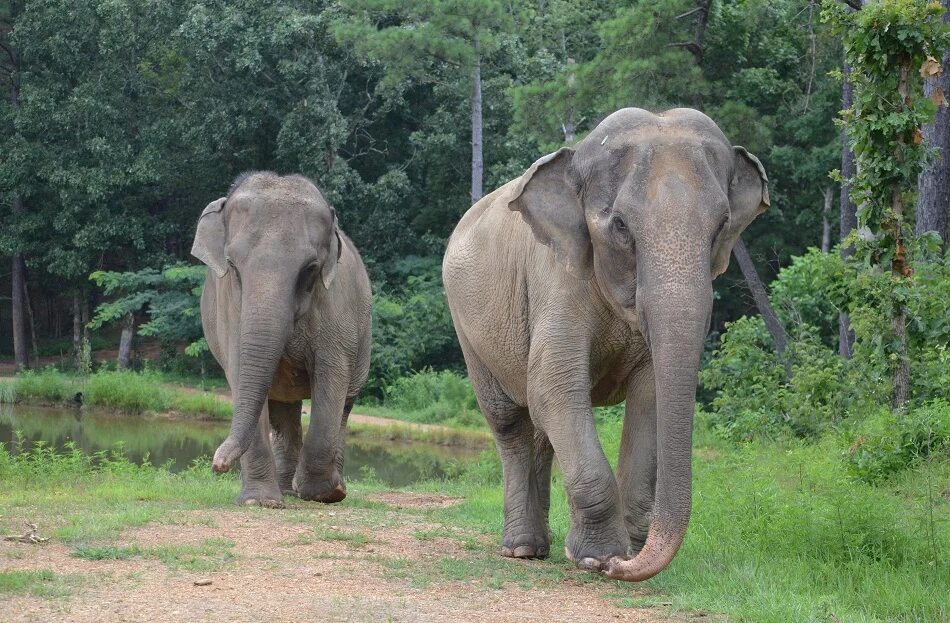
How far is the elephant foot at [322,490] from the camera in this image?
10391 mm

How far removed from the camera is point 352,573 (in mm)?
6383

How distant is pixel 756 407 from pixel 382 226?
18.7 m

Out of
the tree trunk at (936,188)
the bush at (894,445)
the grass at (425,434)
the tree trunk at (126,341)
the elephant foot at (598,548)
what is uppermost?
the tree trunk at (936,188)

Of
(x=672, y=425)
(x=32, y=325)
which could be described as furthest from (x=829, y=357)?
(x=32, y=325)

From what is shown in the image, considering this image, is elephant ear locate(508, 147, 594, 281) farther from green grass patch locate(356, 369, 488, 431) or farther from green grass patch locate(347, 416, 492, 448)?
green grass patch locate(356, 369, 488, 431)

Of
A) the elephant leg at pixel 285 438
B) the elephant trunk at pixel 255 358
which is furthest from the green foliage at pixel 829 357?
the elephant leg at pixel 285 438

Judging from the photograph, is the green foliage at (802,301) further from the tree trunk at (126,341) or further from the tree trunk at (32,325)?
the tree trunk at (32,325)

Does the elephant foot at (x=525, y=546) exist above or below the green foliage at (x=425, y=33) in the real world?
below

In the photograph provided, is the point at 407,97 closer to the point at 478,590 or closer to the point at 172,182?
the point at 172,182

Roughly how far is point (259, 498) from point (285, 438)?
1.74 metres

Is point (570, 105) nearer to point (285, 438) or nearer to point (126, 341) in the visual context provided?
point (285, 438)

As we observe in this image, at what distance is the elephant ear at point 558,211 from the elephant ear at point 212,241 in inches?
166

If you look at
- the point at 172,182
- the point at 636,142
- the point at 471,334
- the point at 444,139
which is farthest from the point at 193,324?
the point at 636,142

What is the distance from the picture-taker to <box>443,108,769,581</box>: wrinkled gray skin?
17.8ft
